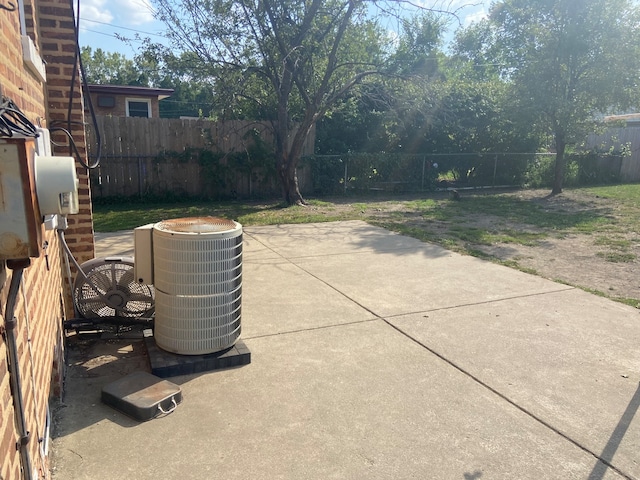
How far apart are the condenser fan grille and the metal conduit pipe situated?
2169 mm

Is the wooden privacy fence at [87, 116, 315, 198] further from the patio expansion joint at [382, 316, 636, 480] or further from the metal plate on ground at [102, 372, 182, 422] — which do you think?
the metal plate on ground at [102, 372, 182, 422]

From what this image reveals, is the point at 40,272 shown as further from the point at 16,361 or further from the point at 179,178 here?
the point at 179,178

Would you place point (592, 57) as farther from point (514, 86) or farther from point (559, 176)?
point (559, 176)

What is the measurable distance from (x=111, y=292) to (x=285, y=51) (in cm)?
860

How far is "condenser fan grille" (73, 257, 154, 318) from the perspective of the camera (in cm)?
403

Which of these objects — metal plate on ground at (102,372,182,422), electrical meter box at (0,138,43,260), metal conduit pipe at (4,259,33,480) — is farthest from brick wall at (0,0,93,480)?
metal plate on ground at (102,372,182,422)

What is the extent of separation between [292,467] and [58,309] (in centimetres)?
229

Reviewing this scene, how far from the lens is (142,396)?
3174mm

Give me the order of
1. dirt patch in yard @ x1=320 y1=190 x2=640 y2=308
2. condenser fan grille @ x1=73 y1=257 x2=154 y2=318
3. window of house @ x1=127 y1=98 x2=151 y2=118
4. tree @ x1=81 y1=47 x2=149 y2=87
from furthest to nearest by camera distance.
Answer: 1. tree @ x1=81 y1=47 x2=149 y2=87
2. window of house @ x1=127 y1=98 x2=151 y2=118
3. dirt patch in yard @ x1=320 y1=190 x2=640 y2=308
4. condenser fan grille @ x1=73 y1=257 x2=154 y2=318

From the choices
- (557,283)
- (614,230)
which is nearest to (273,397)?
(557,283)

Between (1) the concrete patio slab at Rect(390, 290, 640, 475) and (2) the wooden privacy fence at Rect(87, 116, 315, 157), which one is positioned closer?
(1) the concrete patio slab at Rect(390, 290, 640, 475)

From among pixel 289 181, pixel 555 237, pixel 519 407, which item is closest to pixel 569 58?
pixel 555 237

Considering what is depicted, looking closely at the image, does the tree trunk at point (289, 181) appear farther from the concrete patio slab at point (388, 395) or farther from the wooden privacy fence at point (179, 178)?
the concrete patio slab at point (388, 395)

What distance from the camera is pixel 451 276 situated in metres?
6.34
